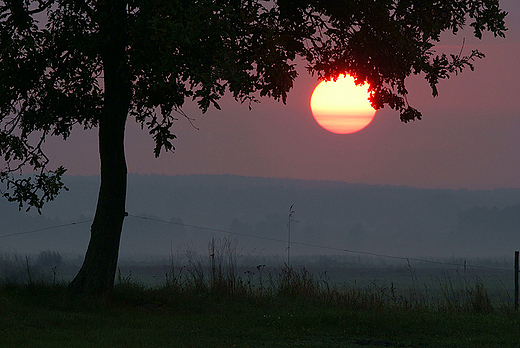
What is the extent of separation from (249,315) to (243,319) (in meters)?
0.56

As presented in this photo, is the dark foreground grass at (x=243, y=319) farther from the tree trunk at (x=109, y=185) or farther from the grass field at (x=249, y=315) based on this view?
the tree trunk at (x=109, y=185)

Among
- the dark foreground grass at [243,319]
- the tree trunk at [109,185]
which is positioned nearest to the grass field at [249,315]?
the dark foreground grass at [243,319]

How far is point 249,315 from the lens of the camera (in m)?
14.8

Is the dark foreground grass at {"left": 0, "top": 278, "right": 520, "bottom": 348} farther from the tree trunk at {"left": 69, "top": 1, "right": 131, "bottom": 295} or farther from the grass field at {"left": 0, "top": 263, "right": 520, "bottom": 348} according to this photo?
the tree trunk at {"left": 69, "top": 1, "right": 131, "bottom": 295}

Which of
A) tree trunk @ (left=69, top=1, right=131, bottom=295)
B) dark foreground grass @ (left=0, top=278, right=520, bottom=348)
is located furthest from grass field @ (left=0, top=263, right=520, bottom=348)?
tree trunk @ (left=69, top=1, right=131, bottom=295)

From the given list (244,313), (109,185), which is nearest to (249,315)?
(244,313)

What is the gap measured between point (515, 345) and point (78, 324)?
9.19m

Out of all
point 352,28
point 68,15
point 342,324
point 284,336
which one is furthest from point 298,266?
point 68,15

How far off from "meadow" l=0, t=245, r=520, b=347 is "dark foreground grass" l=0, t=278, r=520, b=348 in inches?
0.9

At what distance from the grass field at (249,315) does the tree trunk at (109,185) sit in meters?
0.66

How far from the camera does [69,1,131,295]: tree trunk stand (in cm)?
1597

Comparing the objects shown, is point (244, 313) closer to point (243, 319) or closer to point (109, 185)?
point (243, 319)

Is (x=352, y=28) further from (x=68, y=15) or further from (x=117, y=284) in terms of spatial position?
(x=117, y=284)

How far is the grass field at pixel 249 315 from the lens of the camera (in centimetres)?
1201
